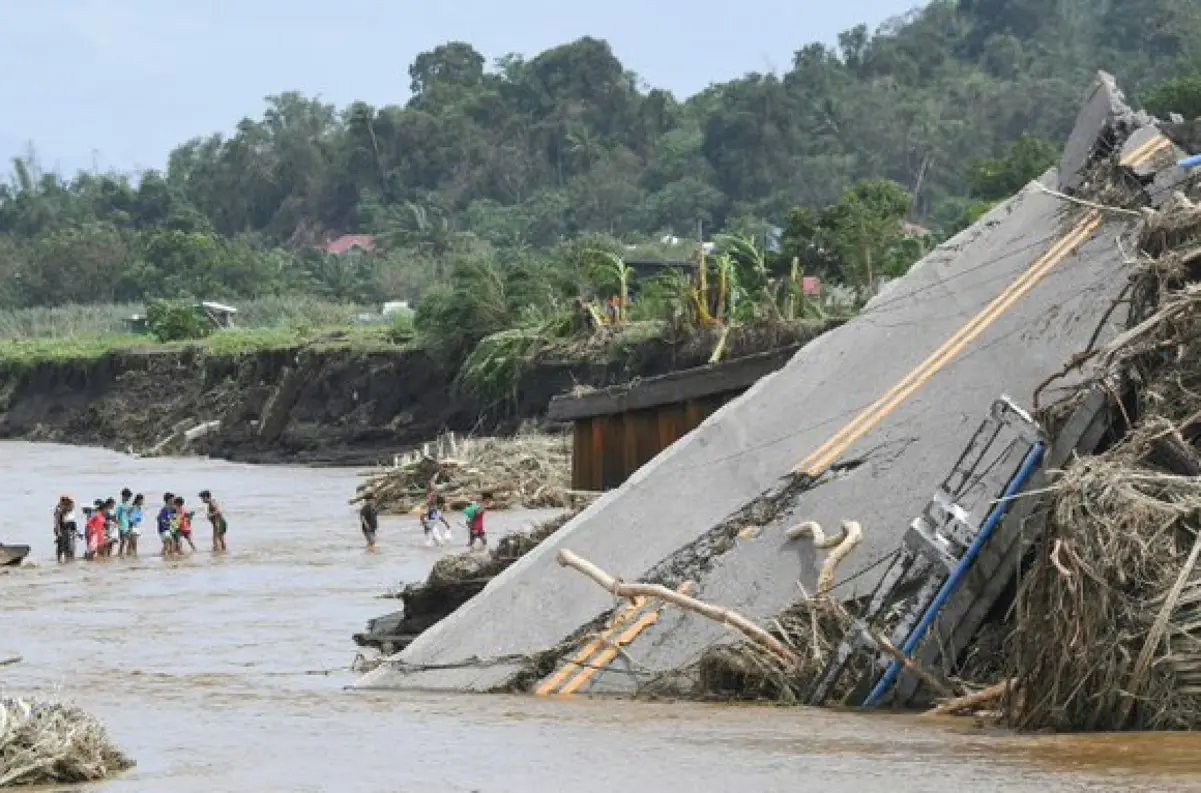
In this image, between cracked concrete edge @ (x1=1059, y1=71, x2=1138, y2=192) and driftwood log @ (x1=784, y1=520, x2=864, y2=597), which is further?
cracked concrete edge @ (x1=1059, y1=71, x2=1138, y2=192)

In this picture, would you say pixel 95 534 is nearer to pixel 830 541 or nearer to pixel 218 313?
pixel 830 541

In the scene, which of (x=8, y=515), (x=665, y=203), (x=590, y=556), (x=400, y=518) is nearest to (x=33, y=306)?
(x=665, y=203)

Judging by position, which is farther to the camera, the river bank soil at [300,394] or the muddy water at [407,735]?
the river bank soil at [300,394]

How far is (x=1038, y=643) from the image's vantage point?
15.1 metres

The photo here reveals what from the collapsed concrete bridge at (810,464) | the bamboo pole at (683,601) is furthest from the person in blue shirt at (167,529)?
the bamboo pole at (683,601)

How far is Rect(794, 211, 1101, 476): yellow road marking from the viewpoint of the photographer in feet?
68.2

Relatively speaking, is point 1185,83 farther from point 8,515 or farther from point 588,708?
point 588,708

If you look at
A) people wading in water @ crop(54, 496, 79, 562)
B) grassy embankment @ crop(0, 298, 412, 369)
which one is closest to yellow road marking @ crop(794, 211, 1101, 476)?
people wading in water @ crop(54, 496, 79, 562)

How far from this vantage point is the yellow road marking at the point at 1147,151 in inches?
1053

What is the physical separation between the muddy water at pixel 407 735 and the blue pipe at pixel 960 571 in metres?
0.50

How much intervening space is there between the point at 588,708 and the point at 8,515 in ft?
125

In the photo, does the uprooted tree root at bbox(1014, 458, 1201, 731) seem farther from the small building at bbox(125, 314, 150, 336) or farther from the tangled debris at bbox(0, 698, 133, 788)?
the small building at bbox(125, 314, 150, 336)

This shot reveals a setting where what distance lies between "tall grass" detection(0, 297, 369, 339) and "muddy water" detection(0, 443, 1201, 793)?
75.6 metres

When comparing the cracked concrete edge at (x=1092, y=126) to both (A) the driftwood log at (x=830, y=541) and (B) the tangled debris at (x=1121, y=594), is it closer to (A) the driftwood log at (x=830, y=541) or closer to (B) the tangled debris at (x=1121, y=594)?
(A) the driftwood log at (x=830, y=541)
